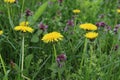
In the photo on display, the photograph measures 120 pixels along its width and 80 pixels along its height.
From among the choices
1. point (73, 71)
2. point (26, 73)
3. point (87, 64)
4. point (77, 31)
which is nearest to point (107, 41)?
point (77, 31)

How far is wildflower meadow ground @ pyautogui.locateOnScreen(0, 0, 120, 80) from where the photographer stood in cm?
166

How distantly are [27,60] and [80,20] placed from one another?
837mm

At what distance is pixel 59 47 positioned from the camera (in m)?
1.93

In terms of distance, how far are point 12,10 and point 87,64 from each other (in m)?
0.98

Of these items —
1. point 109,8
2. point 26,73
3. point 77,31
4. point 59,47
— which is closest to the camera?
point 26,73

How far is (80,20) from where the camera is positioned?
2.51m

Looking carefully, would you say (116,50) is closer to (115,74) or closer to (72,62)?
(115,74)

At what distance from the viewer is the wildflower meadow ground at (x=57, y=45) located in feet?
5.46

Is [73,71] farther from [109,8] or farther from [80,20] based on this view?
[109,8]

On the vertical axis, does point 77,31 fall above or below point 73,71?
above

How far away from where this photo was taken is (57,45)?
1993mm

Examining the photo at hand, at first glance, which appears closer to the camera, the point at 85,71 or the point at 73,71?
the point at 85,71

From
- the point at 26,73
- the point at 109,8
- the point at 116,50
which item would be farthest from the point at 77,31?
the point at 109,8

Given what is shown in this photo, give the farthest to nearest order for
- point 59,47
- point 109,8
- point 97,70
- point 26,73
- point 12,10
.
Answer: point 109,8
point 12,10
point 59,47
point 26,73
point 97,70
